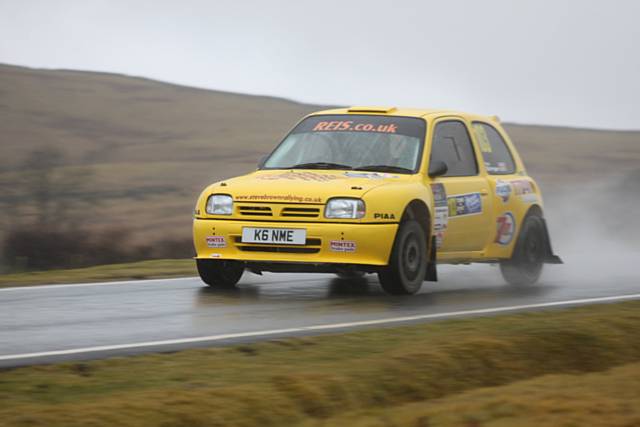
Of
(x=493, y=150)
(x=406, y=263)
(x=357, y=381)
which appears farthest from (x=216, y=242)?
(x=357, y=381)

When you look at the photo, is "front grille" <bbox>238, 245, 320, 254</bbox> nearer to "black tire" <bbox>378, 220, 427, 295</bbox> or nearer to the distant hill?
"black tire" <bbox>378, 220, 427, 295</bbox>

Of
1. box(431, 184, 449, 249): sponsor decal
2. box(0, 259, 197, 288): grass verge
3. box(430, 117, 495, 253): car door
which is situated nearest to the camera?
box(431, 184, 449, 249): sponsor decal

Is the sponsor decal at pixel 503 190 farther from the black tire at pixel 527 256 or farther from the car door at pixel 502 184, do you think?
the black tire at pixel 527 256

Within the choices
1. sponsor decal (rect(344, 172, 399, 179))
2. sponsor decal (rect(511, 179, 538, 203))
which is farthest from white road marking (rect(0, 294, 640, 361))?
sponsor decal (rect(511, 179, 538, 203))

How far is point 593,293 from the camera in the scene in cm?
1238

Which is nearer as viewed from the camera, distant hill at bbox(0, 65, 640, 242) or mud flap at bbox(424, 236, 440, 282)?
mud flap at bbox(424, 236, 440, 282)

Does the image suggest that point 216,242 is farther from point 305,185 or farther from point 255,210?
point 305,185

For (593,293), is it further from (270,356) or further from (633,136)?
(633,136)

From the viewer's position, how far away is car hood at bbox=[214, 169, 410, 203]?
10.8 m

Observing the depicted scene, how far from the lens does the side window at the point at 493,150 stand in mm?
13196

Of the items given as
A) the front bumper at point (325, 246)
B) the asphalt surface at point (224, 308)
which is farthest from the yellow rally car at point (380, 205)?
the asphalt surface at point (224, 308)

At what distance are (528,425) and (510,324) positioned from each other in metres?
3.76

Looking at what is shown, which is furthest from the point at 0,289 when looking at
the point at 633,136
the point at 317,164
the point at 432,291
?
the point at 633,136

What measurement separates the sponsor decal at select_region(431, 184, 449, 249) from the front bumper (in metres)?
0.89
